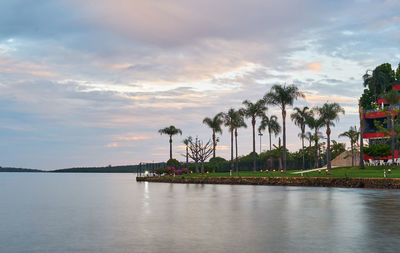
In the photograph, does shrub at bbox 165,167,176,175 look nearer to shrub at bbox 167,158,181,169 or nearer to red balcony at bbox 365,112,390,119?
shrub at bbox 167,158,181,169

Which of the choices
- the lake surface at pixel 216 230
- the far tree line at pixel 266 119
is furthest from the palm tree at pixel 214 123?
the lake surface at pixel 216 230

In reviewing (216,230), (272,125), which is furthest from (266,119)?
(216,230)

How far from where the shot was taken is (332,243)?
54.5 ft

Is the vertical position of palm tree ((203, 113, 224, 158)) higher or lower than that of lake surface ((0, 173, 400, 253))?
higher

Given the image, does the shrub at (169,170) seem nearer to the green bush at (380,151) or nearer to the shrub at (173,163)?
the shrub at (173,163)

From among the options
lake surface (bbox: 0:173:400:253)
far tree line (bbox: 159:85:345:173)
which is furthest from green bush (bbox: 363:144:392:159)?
lake surface (bbox: 0:173:400:253)

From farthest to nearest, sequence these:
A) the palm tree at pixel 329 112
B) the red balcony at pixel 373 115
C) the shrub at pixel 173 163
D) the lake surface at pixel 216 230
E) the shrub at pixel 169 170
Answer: the shrub at pixel 173 163, the shrub at pixel 169 170, the red balcony at pixel 373 115, the palm tree at pixel 329 112, the lake surface at pixel 216 230

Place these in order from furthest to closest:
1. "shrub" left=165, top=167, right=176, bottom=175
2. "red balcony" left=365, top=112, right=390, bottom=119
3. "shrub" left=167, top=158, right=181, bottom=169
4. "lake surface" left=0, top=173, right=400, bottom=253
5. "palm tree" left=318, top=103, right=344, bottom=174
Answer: "shrub" left=167, top=158, right=181, bottom=169 → "shrub" left=165, top=167, right=176, bottom=175 → "red balcony" left=365, top=112, right=390, bottom=119 → "palm tree" left=318, top=103, right=344, bottom=174 → "lake surface" left=0, top=173, right=400, bottom=253

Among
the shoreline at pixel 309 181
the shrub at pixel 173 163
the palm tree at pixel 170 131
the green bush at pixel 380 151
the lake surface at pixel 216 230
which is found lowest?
the lake surface at pixel 216 230

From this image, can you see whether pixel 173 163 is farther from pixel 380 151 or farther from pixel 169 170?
pixel 380 151

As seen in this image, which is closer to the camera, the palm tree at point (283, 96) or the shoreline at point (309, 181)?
the shoreline at point (309, 181)

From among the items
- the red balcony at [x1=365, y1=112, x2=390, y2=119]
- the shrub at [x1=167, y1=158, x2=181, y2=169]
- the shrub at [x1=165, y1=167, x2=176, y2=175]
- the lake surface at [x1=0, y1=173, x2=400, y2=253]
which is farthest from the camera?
the shrub at [x1=167, y1=158, x2=181, y2=169]

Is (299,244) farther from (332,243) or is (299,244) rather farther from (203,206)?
(203,206)

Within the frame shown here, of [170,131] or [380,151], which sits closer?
[380,151]
